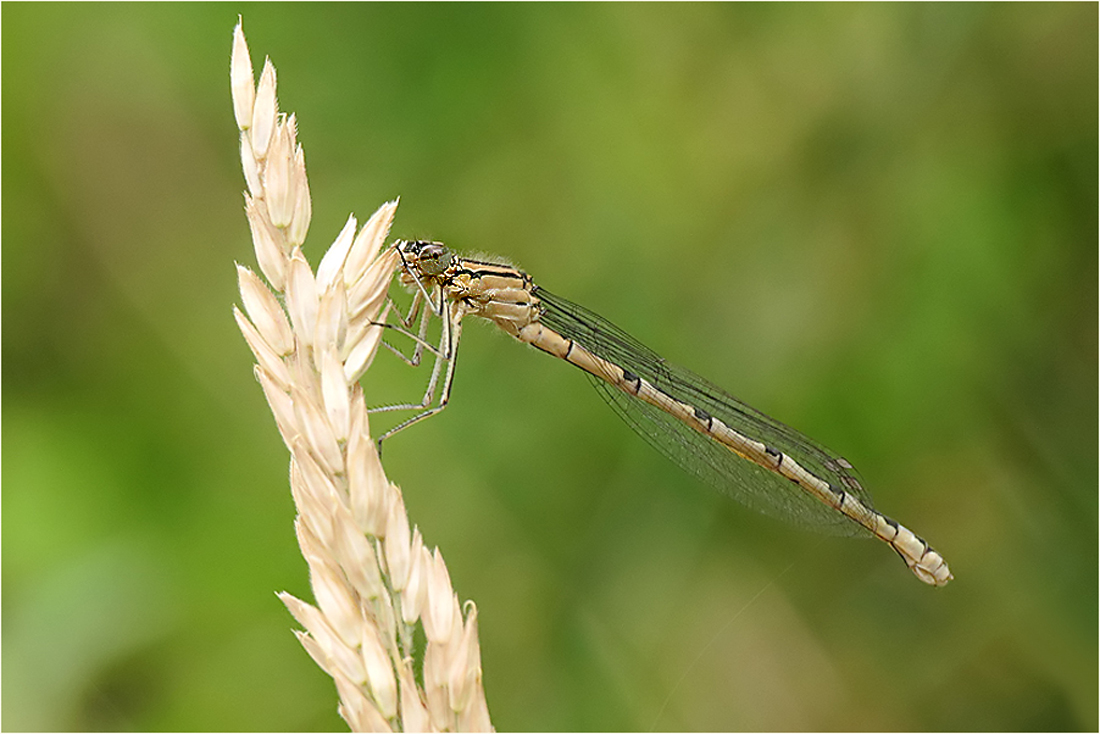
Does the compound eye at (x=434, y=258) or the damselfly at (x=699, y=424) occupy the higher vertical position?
the compound eye at (x=434, y=258)

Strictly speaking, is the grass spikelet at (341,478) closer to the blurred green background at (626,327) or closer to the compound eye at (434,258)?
the compound eye at (434,258)

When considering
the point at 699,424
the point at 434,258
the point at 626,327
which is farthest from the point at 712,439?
the point at 434,258

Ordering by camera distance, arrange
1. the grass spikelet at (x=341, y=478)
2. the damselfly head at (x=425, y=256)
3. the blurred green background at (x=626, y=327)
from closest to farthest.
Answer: the grass spikelet at (x=341, y=478) → the damselfly head at (x=425, y=256) → the blurred green background at (x=626, y=327)

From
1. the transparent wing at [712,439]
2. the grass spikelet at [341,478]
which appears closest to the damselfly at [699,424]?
the transparent wing at [712,439]

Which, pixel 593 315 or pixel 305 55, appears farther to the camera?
pixel 305 55

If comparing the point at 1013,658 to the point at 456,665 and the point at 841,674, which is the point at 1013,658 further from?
the point at 456,665

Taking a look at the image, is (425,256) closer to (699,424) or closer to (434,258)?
(434,258)

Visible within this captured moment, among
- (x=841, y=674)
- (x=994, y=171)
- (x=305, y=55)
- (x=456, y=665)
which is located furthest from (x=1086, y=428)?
(x=305, y=55)
